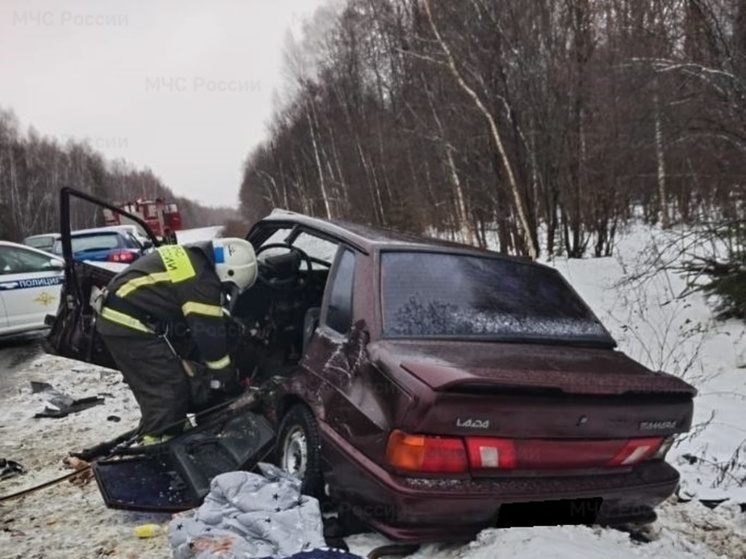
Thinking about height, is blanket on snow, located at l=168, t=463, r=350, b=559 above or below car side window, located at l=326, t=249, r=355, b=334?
below

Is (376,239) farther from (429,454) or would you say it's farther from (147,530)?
(147,530)

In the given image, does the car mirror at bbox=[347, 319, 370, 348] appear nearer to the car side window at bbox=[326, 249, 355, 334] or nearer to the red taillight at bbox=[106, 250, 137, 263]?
the car side window at bbox=[326, 249, 355, 334]

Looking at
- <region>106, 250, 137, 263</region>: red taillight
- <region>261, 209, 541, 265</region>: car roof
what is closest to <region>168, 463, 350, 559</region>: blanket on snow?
<region>261, 209, 541, 265</region>: car roof

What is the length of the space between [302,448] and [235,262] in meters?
1.29

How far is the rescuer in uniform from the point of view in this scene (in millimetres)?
3475

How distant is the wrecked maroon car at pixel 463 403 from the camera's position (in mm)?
2197

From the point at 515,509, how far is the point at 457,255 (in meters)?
1.34

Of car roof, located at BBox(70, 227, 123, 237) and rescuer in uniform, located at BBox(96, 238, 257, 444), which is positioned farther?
car roof, located at BBox(70, 227, 123, 237)

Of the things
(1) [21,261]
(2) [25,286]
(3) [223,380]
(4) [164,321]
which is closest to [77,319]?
(4) [164,321]

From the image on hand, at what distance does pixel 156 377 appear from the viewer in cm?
356

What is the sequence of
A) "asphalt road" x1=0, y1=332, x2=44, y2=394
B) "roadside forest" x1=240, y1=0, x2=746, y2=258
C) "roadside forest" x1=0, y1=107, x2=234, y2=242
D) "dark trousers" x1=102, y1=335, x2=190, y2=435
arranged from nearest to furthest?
"dark trousers" x1=102, y1=335, x2=190, y2=435 → "asphalt road" x1=0, y1=332, x2=44, y2=394 → "roadside forest" x1=240, y1=0, x2=746, y2=258 → "roadside forest" x1=0, y1=107, x2=234, y2=242

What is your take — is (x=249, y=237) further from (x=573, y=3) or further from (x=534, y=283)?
(x=573, y=3)

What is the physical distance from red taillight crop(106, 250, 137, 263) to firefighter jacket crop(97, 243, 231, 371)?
8018 mm

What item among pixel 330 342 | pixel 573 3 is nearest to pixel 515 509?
pixel 330 342
